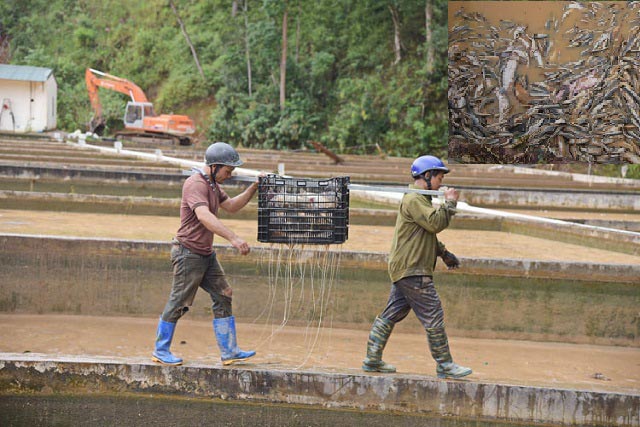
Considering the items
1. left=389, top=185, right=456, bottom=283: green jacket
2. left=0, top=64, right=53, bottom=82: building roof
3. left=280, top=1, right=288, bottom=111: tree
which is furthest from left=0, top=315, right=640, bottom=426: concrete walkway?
left=0, top=64, right=53, bottom=82: building roof

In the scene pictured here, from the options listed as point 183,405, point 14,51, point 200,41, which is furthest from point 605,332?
point 14,51

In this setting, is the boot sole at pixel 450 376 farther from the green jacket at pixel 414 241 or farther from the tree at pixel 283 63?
the tree at pixel 283 63

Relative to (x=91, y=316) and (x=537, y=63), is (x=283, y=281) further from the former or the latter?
(x=537, y=63)

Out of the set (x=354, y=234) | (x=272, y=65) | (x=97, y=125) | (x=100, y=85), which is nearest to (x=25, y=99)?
(x=100, y=85)

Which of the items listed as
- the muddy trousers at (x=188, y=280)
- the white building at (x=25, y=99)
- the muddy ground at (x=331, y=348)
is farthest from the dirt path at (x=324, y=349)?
the white building at (x=25, y=99)

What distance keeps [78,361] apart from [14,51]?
4477cm

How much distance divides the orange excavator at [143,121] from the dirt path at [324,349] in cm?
2570

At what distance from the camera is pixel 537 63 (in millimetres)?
7254

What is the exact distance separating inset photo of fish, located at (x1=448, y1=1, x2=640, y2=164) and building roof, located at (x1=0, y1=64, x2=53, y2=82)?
1246 inches

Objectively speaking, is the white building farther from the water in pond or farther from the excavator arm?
the water in pond

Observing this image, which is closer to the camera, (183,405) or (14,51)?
(183,405)

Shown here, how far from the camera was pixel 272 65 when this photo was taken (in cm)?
3684

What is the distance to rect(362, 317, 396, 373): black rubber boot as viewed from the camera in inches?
220

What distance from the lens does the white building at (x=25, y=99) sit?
3666 centimetres
